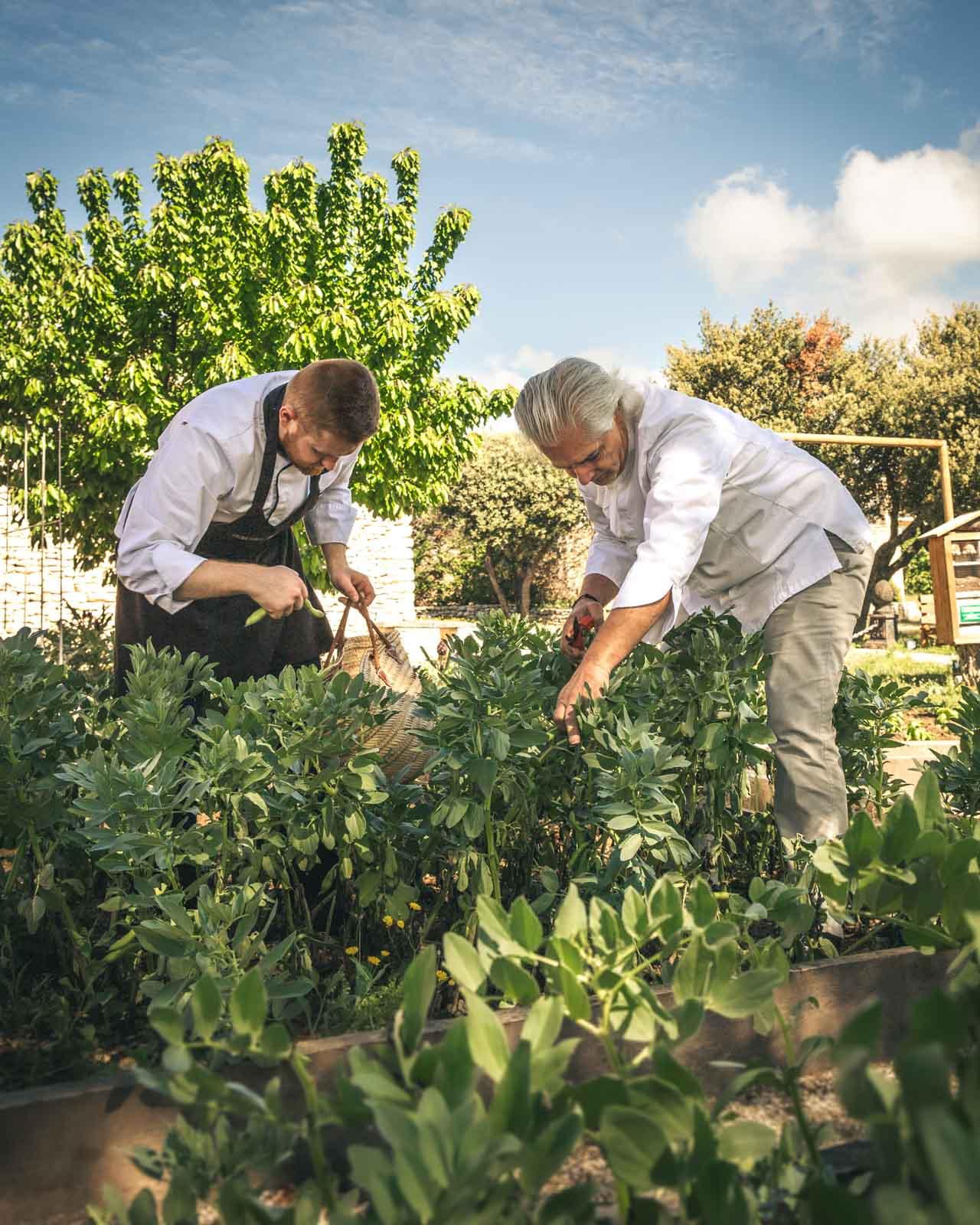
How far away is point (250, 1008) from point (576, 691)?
126 cm

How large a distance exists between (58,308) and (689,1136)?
12.9m

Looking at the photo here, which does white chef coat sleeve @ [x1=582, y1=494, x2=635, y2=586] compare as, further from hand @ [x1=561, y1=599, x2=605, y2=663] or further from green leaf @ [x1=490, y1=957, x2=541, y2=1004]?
green leaf @ [x1=490, y1=957, x2=541, y2=1004]

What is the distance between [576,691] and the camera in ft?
6.75

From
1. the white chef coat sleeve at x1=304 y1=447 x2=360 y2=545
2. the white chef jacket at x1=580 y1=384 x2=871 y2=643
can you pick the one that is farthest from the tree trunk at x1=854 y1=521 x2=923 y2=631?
the white chef jacket at x1=580 y1=384 x2=871 y2=643

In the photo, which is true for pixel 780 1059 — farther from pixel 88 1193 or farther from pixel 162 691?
pixel 162 691

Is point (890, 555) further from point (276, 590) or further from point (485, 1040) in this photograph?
point (485, 1040)

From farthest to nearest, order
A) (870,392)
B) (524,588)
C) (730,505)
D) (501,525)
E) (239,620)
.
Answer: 1. (524,588)
2. (501,525)
3. (870,392)
4. (239,620)
5. (730,505)

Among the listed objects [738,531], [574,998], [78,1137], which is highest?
[738,531]

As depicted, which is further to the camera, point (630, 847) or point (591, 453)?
point (591, 453)

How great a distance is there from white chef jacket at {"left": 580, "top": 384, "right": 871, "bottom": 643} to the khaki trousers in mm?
61

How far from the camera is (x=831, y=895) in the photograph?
116 centimetres

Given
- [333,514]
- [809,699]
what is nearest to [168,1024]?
[809,699]

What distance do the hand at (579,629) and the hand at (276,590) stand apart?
2.35 ft

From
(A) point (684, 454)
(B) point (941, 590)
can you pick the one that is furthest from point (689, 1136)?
(B) point (941, 590)
